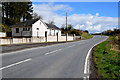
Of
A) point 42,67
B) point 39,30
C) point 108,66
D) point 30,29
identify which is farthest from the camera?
point 39,30

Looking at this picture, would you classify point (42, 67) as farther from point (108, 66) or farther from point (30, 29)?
point (30, 29)

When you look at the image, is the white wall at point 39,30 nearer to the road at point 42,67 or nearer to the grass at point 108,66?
the road at point 42,67

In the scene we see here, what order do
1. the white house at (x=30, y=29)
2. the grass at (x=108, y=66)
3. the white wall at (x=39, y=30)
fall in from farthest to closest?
the white wall at (x=39, y=30) < the white house at (x=30, y=29) < the grass at (x=108, y=66)

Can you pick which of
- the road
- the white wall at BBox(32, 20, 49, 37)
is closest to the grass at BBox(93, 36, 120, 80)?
the road

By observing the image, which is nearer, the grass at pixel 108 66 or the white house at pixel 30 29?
the grass at pixel 108 66

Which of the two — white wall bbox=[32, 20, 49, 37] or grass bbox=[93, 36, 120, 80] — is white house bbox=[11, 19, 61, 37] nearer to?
white wall bbox=[32, 20, 49, 37]

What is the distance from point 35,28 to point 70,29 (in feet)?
110

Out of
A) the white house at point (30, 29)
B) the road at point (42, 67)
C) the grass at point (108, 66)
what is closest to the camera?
the road at point (42, 67)

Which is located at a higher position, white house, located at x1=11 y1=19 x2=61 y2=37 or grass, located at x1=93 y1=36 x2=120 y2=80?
white house, located at x1=11 y1=19 x2=61 y2=37

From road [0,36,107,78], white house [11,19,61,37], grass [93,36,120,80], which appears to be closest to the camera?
road [0,36,107,78]

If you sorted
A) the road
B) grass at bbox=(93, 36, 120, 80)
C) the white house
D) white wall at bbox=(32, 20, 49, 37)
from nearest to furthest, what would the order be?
the road, grass at bbox=(93, 36, 120, 80), the white house, white wall at bbox=(32, 20, 49, 37)

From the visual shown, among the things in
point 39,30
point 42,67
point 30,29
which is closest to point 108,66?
point 42,67

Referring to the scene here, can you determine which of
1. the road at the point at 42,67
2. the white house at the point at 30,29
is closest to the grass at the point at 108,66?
the road at the point at 42,67

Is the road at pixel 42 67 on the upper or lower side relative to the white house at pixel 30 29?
lower
